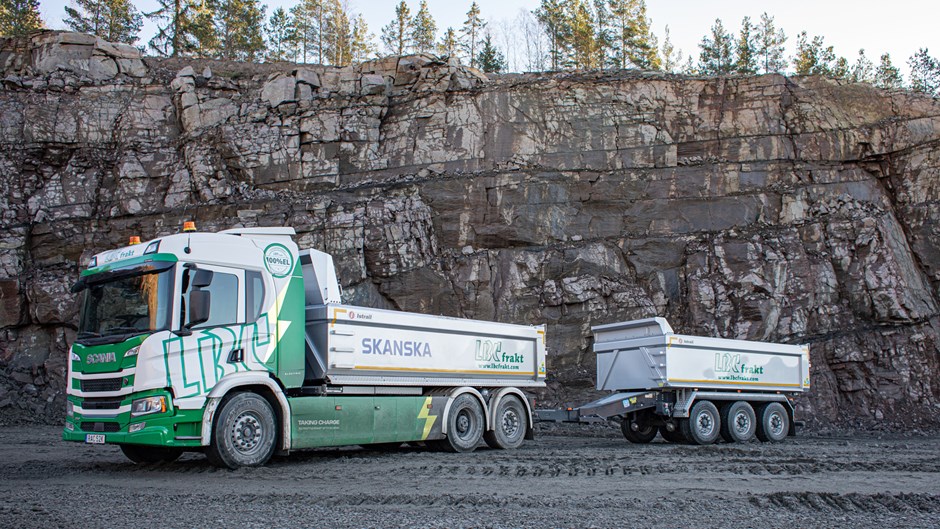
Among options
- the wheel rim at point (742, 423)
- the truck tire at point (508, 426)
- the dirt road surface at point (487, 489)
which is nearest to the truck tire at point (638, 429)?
the wheel rim at point (742, 423)

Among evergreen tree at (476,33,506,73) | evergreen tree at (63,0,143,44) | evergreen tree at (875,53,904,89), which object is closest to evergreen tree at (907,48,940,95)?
evergreen tree at (875,53,904,89)

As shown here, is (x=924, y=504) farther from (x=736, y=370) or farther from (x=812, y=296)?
(x=812, y=296)

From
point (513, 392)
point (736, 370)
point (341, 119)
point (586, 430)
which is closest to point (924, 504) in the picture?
point (513, 392)

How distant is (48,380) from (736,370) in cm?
2189

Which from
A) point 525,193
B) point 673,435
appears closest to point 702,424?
point 673,435

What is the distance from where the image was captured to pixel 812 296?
90.2 ft

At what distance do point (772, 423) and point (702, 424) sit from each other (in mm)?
2745

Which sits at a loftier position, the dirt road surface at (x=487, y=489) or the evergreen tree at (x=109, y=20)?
the evergreen tree at (x=109, y=20)

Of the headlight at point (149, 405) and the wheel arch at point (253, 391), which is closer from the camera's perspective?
the headlight at point (149, 405)

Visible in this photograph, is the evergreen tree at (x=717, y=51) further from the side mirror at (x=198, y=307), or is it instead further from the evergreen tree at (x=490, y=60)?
the side mirror at (x=198, y=307)

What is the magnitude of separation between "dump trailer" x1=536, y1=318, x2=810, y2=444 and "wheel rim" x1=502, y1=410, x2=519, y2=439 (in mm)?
950

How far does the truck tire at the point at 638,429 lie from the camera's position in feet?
60.0

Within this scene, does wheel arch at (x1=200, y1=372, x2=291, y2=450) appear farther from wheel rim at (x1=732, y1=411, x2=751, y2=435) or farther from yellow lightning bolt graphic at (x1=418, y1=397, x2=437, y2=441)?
wheel rim at (x1=732, y1=411, x2=751, y2=435)

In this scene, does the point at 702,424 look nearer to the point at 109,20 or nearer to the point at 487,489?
the point at 487,489
